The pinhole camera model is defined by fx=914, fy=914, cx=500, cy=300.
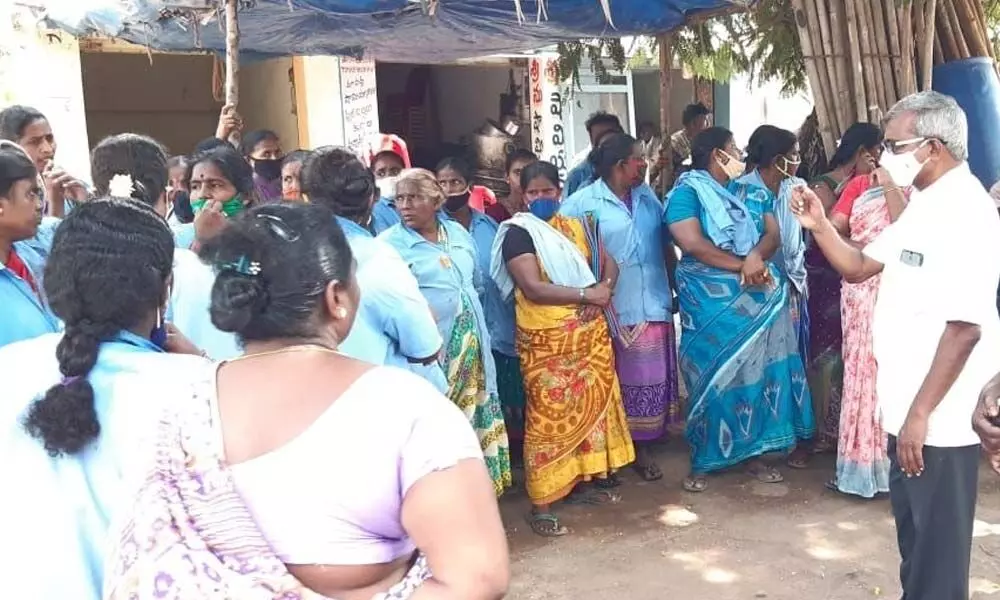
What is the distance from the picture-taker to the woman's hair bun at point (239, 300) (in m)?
1.33

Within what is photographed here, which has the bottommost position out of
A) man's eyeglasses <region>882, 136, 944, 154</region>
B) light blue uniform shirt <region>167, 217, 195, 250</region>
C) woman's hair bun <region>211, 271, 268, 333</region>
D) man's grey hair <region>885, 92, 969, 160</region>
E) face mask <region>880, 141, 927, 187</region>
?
light blue uniform shirt <region>167, 217, 195, 250</region>

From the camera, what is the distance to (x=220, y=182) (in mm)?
3037

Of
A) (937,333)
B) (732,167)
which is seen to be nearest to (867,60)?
(732,167)

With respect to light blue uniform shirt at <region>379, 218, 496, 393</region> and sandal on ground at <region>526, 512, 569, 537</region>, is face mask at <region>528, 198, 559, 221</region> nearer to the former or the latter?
light blue uniform shirt at <region>379, 218, 496, 393</region>

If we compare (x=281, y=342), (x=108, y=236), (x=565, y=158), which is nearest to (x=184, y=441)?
(x=281, y=342)

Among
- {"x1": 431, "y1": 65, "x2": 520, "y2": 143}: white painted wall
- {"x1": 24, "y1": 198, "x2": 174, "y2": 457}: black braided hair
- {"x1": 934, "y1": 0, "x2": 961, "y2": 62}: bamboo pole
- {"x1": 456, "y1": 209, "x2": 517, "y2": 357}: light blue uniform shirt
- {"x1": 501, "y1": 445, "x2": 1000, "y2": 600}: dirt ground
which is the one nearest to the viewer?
{"x1": 24, "y1": 198, "x2": 174, "y2": 457}: black braided hair

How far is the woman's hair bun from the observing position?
1334 mm

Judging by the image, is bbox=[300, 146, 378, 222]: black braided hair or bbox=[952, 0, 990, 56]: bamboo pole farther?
bbox=[952, 0, 990, 56]: bamboo pole

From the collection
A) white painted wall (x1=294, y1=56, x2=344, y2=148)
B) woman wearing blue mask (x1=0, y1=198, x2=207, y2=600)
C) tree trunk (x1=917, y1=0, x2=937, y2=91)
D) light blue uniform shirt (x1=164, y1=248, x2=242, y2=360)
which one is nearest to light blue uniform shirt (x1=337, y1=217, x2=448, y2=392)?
light blue uniform shirt (x1=164, y1=248, x2=242, y2=360)

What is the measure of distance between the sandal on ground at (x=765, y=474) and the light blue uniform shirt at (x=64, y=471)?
3349mm

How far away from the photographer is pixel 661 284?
438cm

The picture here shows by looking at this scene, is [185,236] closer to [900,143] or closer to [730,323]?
[900,143]

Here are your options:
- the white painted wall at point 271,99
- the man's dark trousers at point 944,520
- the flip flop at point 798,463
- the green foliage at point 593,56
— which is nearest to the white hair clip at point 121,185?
the man's dark trousers at point 944,520

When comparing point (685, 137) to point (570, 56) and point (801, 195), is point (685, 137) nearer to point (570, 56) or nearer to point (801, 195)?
point (570, 56)
